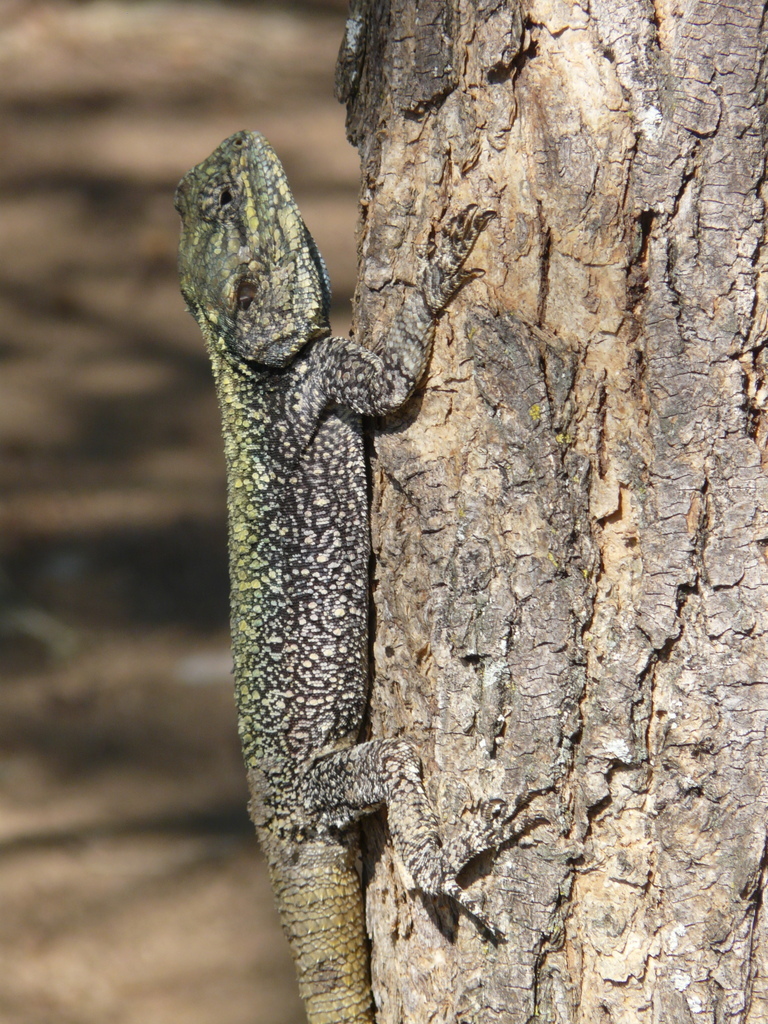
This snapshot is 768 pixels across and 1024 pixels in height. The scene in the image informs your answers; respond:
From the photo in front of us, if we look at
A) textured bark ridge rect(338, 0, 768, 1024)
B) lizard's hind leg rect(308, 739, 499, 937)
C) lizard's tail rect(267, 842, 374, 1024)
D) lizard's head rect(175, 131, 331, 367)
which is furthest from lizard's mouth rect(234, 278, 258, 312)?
lizard's tail rect(267, 842, 374, 1024)

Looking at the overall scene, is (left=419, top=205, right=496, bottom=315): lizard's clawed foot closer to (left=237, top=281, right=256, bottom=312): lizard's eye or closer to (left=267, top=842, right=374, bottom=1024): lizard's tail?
(left=237, top=281, right=256, bottom=312): lizard's eye

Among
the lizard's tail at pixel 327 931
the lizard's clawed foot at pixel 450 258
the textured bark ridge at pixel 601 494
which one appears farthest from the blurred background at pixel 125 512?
the lizard's clawed foot at pixel 450 258

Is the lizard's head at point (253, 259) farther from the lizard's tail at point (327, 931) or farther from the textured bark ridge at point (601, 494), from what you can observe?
the lizard's tail at point (327, 931)

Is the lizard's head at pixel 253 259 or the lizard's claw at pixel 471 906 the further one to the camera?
the lizard's head at pixel 253 259

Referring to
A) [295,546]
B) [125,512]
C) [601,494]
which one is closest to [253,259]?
[295,546]

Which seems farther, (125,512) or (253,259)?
(125,512)

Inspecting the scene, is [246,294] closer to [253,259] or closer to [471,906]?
[253,259]
